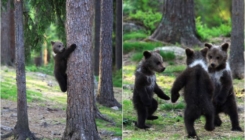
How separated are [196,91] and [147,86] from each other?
2.45ft

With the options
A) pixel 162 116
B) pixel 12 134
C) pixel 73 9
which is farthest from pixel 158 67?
pixel 12 134

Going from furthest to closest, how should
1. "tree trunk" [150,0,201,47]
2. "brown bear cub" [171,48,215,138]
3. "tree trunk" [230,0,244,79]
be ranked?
"tree trunk" [230,0,244,79]
"tree trunk" [150,0,201,47]
"brown bear cub" [171,48,215,138]

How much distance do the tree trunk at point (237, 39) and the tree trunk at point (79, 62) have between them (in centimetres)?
367

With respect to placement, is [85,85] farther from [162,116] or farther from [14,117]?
[14,117]

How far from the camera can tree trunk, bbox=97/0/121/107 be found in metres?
8.87

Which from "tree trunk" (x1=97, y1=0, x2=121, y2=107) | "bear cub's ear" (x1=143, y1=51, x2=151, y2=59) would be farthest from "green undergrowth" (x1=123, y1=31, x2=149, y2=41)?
"tree trunk" (x1=97, y1=0, x2=121, y2=107)

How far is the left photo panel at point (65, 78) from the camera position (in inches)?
219

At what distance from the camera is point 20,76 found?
6949mm

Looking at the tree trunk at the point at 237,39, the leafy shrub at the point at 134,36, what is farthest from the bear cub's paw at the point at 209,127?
the tree trunk at the point at 237,39

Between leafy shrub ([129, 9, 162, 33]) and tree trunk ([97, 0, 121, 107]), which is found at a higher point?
leafy shrub ([129, 9, 162, 33])

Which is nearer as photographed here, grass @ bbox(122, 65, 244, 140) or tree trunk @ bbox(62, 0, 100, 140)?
grass @ bbox(122, 65, 244, 140)

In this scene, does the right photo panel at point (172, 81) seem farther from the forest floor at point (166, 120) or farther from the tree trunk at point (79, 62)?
the tree trunk at point (79, 62)

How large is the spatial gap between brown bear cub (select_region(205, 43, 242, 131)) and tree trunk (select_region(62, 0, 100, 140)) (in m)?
1.59

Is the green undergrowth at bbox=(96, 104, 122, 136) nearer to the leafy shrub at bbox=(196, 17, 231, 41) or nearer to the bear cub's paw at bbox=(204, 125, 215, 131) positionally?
the bear cub's paw at bbox=(204, 125, 215, 131)
